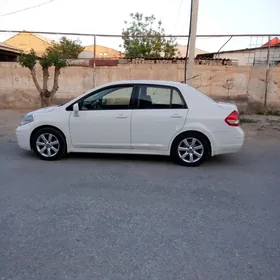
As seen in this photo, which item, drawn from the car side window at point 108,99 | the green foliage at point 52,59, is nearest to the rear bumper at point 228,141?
the car side window at point 108,99

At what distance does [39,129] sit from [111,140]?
1.44m

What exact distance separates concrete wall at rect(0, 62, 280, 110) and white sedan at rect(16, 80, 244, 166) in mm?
6864

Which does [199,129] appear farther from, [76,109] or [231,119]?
[76,109]

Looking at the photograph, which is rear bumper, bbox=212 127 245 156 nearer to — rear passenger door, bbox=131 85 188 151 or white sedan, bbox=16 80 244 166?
white sedan, bbox=16 80 244 166

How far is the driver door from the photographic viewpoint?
6023 mm

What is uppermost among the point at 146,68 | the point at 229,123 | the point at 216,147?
the point at 146,68

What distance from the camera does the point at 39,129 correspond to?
20.4ft

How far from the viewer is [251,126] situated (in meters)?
10.8

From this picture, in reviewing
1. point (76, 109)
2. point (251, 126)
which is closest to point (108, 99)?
point (76, 109)

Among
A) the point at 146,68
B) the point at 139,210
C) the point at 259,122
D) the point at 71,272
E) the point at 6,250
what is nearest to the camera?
the point at 71,272

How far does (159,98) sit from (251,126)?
19.2 ft

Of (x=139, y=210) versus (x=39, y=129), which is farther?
(x=39, y=129)

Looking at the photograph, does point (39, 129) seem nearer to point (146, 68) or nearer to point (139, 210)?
point (139, 210)

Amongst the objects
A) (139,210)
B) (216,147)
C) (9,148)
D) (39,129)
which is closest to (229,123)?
(216,147)
